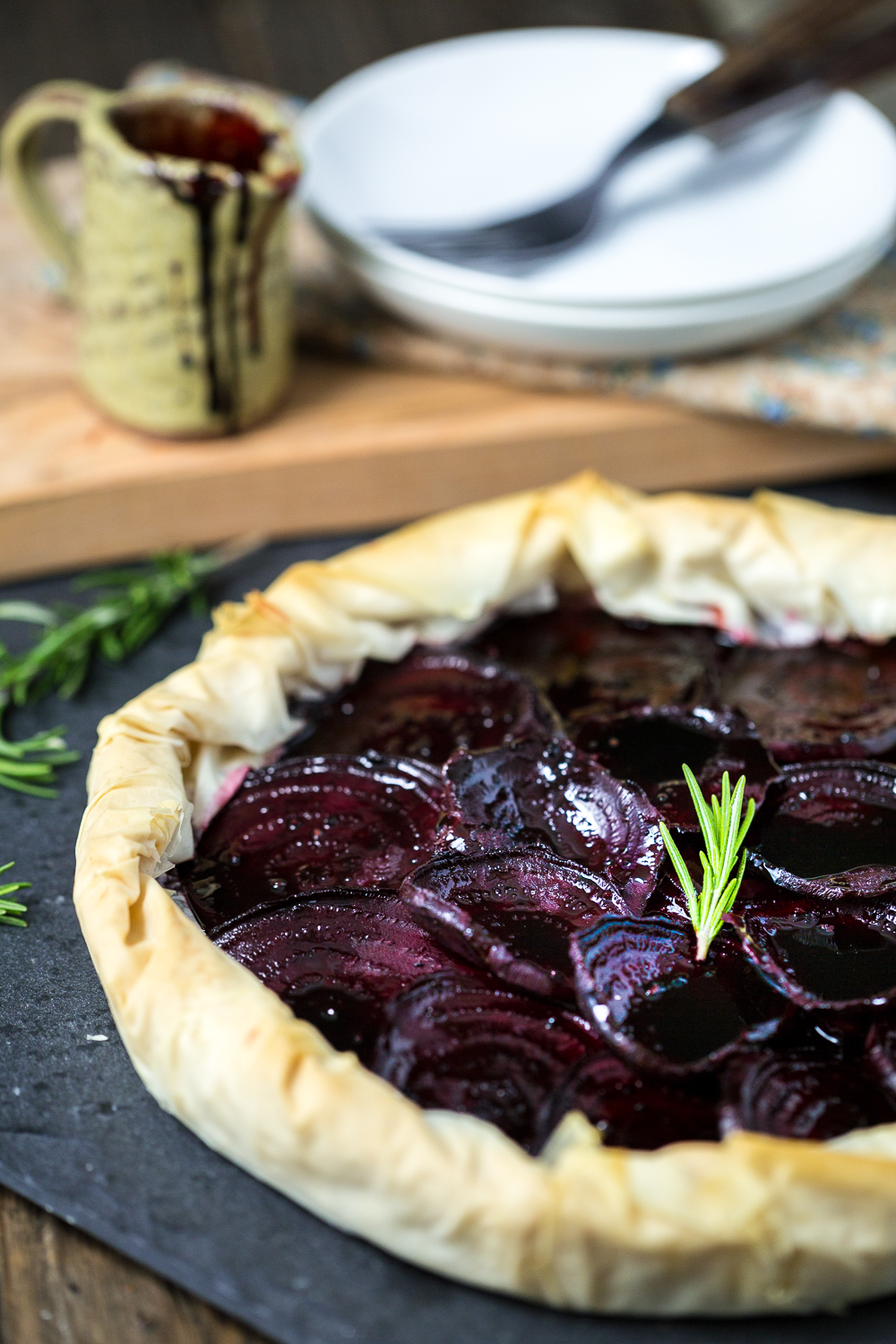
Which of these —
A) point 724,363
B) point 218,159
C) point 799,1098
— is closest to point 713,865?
point 799,1098

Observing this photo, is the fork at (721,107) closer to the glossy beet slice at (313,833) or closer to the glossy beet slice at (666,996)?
the glossy beet slice at (313,833)

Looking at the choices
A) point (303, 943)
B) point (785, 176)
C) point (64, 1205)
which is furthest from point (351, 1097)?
point (785, 176)

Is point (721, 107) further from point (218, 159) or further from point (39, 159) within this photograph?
point (39, 159)

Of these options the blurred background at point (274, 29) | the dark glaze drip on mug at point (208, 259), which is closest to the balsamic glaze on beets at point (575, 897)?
the dark glaze drip on mug at point (208, 259)

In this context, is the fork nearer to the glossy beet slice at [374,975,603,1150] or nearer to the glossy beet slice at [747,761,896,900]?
the glossy beet slice at [747,761,896,900]

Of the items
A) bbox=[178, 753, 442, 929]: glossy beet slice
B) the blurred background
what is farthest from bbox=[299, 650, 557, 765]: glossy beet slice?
the blurred background
